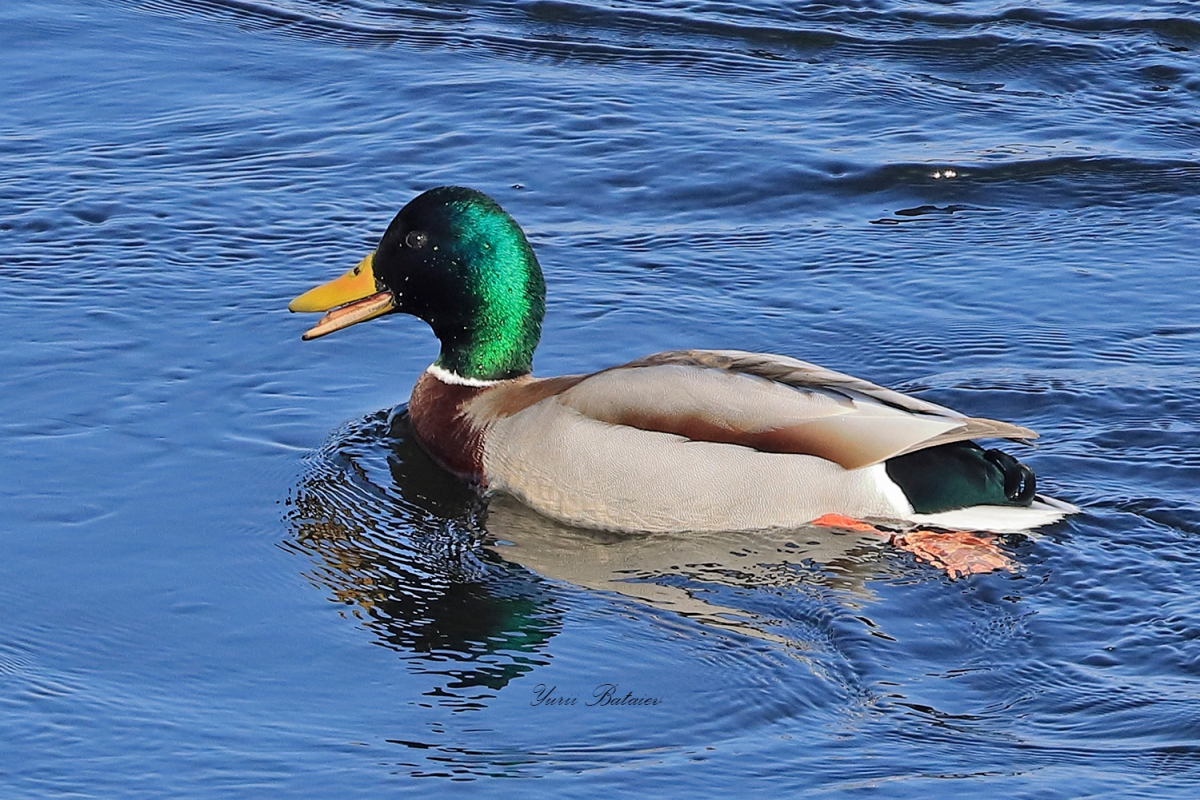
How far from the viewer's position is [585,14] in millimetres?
12203

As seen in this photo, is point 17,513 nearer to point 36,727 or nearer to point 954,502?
point 36,727

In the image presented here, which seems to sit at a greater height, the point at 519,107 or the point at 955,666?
the point at 519,107

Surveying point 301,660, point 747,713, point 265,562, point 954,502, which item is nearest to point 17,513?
point 265,562

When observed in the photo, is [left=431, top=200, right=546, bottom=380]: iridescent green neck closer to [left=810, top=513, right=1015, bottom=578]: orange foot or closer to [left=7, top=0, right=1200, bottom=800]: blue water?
[left=7, top=0, right=1200, bottom=800]: blue water

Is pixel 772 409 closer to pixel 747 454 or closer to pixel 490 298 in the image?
pixel 747 454

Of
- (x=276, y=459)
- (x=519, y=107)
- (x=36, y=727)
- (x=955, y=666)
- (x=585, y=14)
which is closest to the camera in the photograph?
(x=36, y=727)

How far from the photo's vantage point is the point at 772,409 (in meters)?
6.77

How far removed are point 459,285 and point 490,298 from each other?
0.41 feet

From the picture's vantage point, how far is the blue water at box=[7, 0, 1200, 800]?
546 centimetres

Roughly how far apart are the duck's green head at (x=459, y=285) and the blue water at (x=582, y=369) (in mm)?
410

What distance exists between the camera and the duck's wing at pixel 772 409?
667 cm

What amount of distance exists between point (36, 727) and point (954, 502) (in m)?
3.07
